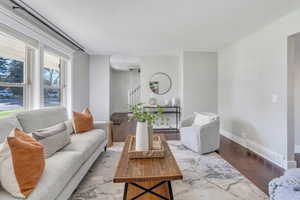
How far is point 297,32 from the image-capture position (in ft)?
8.35

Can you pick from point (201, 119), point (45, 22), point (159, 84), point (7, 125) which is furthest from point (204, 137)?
point (45, 22)

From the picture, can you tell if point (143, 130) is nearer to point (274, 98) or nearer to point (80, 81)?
point (274, 98)

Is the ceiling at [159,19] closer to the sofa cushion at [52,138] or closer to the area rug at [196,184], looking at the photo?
the sofa cushion at [52,138]

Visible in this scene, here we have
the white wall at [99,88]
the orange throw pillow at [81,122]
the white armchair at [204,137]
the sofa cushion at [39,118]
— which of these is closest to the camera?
the sofa cushion at [39,118]

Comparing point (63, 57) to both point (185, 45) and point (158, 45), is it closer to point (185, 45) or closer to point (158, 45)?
point (158, 45)

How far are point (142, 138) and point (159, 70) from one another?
3879mm

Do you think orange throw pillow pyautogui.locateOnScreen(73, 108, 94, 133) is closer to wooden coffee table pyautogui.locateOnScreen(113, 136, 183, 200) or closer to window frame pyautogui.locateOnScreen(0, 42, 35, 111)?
window frame pyautogui.locateOnScreen(0, 42, 35, 111)

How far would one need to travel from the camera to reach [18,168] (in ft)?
4.17

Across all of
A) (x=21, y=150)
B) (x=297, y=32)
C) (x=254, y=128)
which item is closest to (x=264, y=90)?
(x=254, y=128)

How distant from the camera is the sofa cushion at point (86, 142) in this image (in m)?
2.28

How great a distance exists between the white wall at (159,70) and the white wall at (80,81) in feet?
5.58

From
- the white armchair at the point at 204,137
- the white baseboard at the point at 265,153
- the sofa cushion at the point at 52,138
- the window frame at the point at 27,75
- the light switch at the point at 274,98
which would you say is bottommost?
the white baseboard at the point at 265,153

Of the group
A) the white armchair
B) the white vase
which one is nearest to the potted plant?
the white vase

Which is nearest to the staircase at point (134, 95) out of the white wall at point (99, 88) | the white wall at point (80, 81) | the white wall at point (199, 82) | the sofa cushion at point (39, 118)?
the white wall at point (99, 88)
